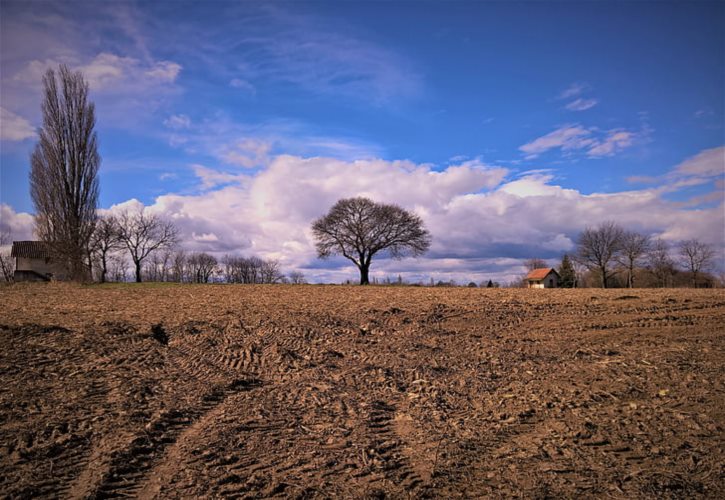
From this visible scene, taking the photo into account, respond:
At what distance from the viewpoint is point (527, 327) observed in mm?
12203

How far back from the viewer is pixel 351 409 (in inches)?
242

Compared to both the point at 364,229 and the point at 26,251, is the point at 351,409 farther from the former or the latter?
the point at 26,251

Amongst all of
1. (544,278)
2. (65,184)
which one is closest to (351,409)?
(65,184)

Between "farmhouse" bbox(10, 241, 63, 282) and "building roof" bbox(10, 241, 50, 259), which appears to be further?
"building roof" bbox(10, 241, 50, 259)

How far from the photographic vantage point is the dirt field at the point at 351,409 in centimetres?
420

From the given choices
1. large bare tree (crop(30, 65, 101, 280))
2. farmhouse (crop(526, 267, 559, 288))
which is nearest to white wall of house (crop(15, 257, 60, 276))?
large bare tree (crop(30, 65, 101, 280))

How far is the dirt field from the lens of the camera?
420cm

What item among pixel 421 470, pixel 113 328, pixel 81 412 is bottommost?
pixel 421 470

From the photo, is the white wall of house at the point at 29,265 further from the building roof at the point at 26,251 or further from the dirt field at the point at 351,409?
the dirt field at the point at 351,409

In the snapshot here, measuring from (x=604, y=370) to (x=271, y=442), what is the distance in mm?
6020

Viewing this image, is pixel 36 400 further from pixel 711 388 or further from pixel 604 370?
pixel 711 388

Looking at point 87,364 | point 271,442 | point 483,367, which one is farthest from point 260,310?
point 271,442

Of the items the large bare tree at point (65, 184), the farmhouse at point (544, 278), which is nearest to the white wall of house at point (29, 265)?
the large bare tree at point (65, 184)

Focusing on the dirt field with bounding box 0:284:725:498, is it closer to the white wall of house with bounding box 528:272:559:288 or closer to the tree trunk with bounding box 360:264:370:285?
the tree trunk with bounding box 360:264:370:285
